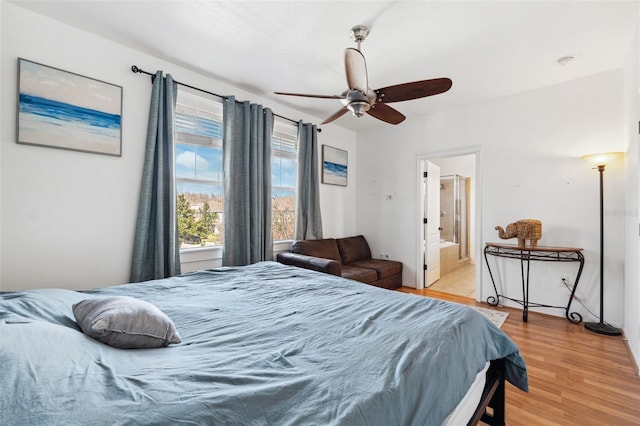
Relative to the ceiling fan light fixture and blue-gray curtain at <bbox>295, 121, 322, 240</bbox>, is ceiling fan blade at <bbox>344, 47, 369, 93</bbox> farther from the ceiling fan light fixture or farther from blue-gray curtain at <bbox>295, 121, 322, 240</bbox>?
blue-gray curtain at <bbox>295, 121, 322, 240</bbox>

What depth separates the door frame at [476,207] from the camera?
152 inches

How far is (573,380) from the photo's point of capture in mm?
2072

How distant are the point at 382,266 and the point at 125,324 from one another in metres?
3.71

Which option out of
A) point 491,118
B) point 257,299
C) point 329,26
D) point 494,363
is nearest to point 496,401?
point 494,363

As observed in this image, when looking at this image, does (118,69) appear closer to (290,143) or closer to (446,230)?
(290,143)

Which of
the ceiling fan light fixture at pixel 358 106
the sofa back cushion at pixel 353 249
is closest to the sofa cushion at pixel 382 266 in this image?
the sofa back cushion at pixel 353 249

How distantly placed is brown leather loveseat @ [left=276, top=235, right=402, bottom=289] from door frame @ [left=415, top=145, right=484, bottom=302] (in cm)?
34

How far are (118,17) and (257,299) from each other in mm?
2408

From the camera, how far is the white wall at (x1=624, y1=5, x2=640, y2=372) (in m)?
2.26

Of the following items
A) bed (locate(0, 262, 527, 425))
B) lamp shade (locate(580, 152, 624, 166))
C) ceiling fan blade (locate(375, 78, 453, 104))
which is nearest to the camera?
bed (locate(0, 262, 527, 425))

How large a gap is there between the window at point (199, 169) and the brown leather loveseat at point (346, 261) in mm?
1014

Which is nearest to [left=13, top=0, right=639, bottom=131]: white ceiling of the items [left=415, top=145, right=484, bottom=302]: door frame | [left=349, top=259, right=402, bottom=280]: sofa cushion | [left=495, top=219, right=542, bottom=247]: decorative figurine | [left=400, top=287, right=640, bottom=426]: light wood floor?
[left=415, top=145, right=484, bottom=302]: door frame

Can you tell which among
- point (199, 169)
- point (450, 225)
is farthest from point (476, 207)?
point (199, 169)

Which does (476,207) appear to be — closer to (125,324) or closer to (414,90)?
(414,90)
